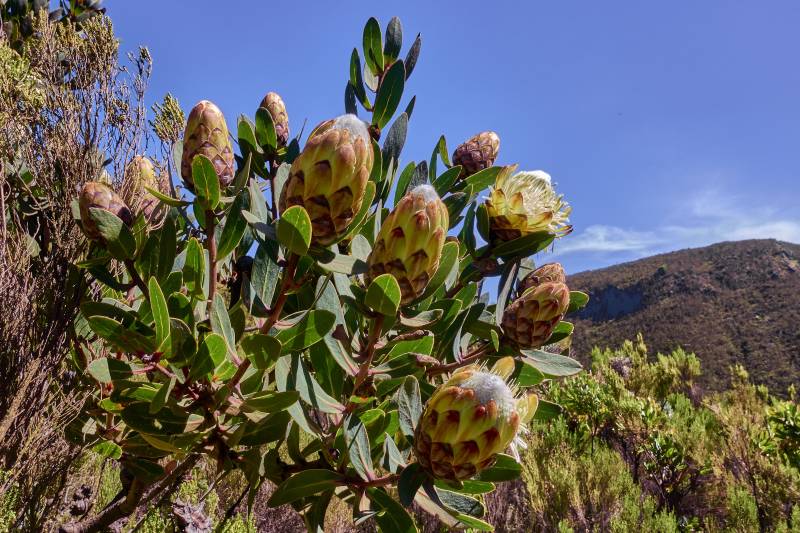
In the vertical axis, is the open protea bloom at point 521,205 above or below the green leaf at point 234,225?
above

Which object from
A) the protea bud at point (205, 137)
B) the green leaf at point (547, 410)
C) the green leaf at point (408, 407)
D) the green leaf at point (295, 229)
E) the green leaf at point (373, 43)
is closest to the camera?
the green leaf at point (295, 229)

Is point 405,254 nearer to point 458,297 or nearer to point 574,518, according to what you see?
point 458,297

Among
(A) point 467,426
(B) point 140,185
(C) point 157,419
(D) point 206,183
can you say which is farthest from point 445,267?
(B) point 140,185

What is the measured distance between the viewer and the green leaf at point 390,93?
41.3 inches

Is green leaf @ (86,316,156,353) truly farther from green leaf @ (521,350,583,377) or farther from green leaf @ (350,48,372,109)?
green leaf @ (350,48,372,109)

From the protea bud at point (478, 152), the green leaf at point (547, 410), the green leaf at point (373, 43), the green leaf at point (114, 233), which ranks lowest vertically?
the green leaf at point (547, 410)

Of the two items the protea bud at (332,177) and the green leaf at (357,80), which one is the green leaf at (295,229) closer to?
the protea bud at (332,177)

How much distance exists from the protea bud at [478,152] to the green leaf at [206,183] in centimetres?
60

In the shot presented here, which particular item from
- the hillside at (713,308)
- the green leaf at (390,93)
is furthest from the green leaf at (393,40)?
the hillside at (713,308)

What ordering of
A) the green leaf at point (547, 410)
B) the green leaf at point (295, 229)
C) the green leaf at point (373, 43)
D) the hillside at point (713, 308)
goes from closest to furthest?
1. the green leaf at point (295, 229)
2. the green leaf at point (547, 410)
3. the green leaf at point (373, 43)
4. the hillside at point (713, 308)

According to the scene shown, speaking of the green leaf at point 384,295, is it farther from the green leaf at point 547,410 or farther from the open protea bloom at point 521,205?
the green leaf at point 547,410

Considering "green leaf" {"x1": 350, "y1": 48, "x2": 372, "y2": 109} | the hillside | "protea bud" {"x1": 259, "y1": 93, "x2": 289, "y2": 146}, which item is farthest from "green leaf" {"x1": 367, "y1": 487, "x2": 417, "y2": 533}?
the hillside

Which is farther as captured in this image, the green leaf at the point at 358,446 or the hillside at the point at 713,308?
the hillside at the point at 713,308

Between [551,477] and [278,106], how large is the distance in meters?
4.12
